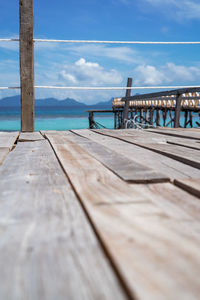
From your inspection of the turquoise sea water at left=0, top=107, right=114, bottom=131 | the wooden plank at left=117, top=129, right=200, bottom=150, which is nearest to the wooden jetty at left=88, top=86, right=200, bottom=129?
the wooden plank at left=117, top=129, right=200, bottom=150

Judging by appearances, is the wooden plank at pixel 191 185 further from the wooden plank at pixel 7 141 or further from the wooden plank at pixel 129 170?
the wooden plank at pixel 7 141

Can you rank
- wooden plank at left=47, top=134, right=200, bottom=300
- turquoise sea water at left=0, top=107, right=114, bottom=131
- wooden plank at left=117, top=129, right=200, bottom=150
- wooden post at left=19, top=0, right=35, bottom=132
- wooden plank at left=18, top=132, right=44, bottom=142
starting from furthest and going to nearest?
turquoise sea water at left=0, top=107, right=114, bottom=131, wooden post at left=19, top=0, right=35, bottom=132, wooden plank at left=18, top=132, right=44, bottom=142, wooden plank at left=117, top=129, right=200, bottom=150, wooden plank at left=47, top=134, right=200, bottom=300

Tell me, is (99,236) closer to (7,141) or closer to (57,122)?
(7,141)

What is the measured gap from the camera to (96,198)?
0.68 meters

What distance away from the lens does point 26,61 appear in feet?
9.05

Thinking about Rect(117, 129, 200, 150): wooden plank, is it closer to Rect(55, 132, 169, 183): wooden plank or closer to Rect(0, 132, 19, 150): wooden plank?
Rect(55, 132, 169, 183): wooden plank

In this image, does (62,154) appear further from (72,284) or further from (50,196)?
(72,284)

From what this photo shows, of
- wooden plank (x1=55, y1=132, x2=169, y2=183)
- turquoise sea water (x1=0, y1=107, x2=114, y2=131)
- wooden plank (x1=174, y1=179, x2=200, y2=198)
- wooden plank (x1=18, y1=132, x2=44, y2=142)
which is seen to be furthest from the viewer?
turquoise sea water (x1=0, y1=107, x2=114, y2=131)

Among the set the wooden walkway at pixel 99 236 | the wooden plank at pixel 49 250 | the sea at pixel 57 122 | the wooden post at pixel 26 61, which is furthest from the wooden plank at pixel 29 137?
the sea at pixel 57 122

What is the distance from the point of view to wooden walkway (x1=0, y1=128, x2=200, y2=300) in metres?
0.36

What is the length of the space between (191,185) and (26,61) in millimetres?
2355

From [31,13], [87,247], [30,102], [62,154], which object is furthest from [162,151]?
[31,13]

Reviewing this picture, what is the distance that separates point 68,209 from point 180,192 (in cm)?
32

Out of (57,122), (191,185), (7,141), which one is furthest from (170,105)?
(57,122)
